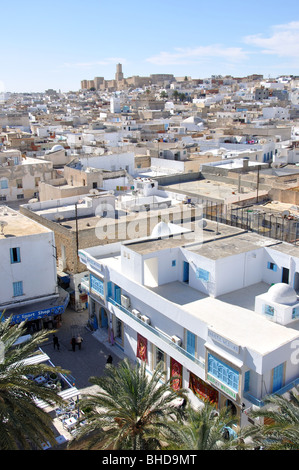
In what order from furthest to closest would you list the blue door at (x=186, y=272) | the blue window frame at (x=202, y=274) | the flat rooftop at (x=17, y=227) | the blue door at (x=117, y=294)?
the flat rooftop at (x=17, y=227)
the blue door at (x=117, y=294)
the blue door at (x=186, y=272)
the blue window frame at (x=202, y=274)

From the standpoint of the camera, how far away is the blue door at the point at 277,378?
13836mm

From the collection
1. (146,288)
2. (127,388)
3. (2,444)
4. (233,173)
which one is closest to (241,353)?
(127,388)

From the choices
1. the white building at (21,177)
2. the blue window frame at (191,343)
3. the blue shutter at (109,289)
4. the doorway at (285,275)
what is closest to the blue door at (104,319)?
the blue shutter at (109,289)

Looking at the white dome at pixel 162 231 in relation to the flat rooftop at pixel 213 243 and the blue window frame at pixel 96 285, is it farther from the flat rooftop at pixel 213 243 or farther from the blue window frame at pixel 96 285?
the blue window frame at pixel 96 285

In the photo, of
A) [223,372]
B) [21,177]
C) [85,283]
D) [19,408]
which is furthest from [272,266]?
[21,177]

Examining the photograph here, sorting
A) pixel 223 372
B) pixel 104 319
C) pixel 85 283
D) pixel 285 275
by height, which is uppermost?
pixel 285 275

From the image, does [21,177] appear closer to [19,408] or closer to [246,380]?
[19,408]

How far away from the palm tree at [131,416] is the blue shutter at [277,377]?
9.37 ft

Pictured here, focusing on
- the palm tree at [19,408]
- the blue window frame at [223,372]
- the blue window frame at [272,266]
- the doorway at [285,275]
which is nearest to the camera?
the palm tree at [19,408]

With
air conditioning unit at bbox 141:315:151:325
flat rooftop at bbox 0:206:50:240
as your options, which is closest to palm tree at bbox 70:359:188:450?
air conditioning unit at bbox 141:315:151:325

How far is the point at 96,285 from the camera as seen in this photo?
21.3 meters

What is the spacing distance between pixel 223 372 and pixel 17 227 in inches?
533

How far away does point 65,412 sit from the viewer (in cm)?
1633

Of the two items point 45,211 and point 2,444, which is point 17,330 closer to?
point 2,444
